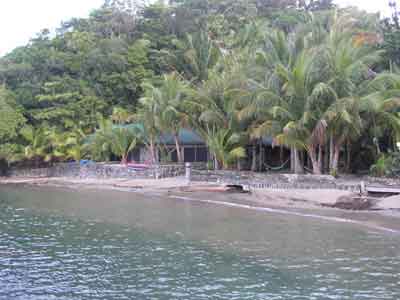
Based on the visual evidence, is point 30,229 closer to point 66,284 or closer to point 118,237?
point 118,237

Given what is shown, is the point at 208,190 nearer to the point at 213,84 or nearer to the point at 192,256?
the point at 213,84

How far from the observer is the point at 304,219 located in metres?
16.2

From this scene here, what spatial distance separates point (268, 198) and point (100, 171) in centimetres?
1311

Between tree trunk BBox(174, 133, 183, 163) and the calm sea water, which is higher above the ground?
tree trunk BBox(174, 133, 183, 163)

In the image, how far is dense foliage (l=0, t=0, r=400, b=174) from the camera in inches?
812

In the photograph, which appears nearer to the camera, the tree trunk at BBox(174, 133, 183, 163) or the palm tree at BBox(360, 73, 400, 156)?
the palm tree at BBox(360, 73, 400, 156)

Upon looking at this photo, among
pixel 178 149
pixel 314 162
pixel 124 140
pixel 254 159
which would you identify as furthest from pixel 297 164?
pixel 124 140

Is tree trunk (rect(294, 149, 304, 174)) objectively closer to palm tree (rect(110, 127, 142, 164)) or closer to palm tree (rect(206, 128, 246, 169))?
palm tree (rect(206, 128, 246, 169))

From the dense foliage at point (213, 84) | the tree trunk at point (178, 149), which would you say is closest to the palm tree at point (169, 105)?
the dense foliage at point (213, 84)

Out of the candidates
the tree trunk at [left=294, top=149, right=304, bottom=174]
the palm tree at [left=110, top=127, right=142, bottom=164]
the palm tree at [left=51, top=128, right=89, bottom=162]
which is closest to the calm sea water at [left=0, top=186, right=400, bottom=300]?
the tree trunk at [left=294, top=149, right=304, bottom=174]

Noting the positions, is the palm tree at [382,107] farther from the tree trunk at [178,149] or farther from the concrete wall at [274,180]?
the tree trunk at [178,149]

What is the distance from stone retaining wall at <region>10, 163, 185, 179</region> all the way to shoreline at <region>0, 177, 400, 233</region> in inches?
26.6

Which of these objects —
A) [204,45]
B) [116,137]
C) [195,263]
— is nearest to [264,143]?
[116,137]

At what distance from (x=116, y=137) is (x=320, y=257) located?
20031 mm
